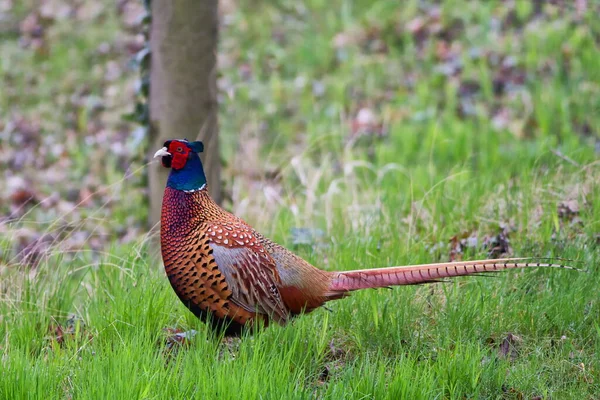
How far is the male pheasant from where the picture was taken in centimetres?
346

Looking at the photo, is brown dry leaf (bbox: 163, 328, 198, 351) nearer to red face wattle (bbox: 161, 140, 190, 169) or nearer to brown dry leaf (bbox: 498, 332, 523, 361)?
red face wattle (bbox: 161, 140, 190, 169)

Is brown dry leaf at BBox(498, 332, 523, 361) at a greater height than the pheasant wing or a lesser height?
lesser

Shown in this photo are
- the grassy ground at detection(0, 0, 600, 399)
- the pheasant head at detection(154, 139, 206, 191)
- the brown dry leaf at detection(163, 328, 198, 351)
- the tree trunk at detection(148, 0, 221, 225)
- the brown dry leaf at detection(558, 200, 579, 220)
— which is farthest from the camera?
the tree trunk at detection(148, 0, 221, 225)

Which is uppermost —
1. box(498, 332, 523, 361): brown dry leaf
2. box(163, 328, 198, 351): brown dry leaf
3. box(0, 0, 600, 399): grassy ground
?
box(0, 0, 600, 399): grassy ground

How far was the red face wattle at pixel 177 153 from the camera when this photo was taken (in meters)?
3.52

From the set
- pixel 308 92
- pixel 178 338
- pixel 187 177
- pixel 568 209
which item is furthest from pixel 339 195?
pixel 308 92

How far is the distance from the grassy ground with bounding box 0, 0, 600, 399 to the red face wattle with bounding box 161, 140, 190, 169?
0.64 m

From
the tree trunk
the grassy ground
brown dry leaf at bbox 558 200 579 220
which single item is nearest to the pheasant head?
the grassy ground

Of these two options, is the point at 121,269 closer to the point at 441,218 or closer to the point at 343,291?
the point at 343,291

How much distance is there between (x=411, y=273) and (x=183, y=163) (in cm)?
107

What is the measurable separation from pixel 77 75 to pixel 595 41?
575 cm

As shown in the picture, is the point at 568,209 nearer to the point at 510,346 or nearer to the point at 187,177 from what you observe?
the point at 510,346

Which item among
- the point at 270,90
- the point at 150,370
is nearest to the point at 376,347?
the point at 150,370

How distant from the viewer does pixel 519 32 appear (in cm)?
949
